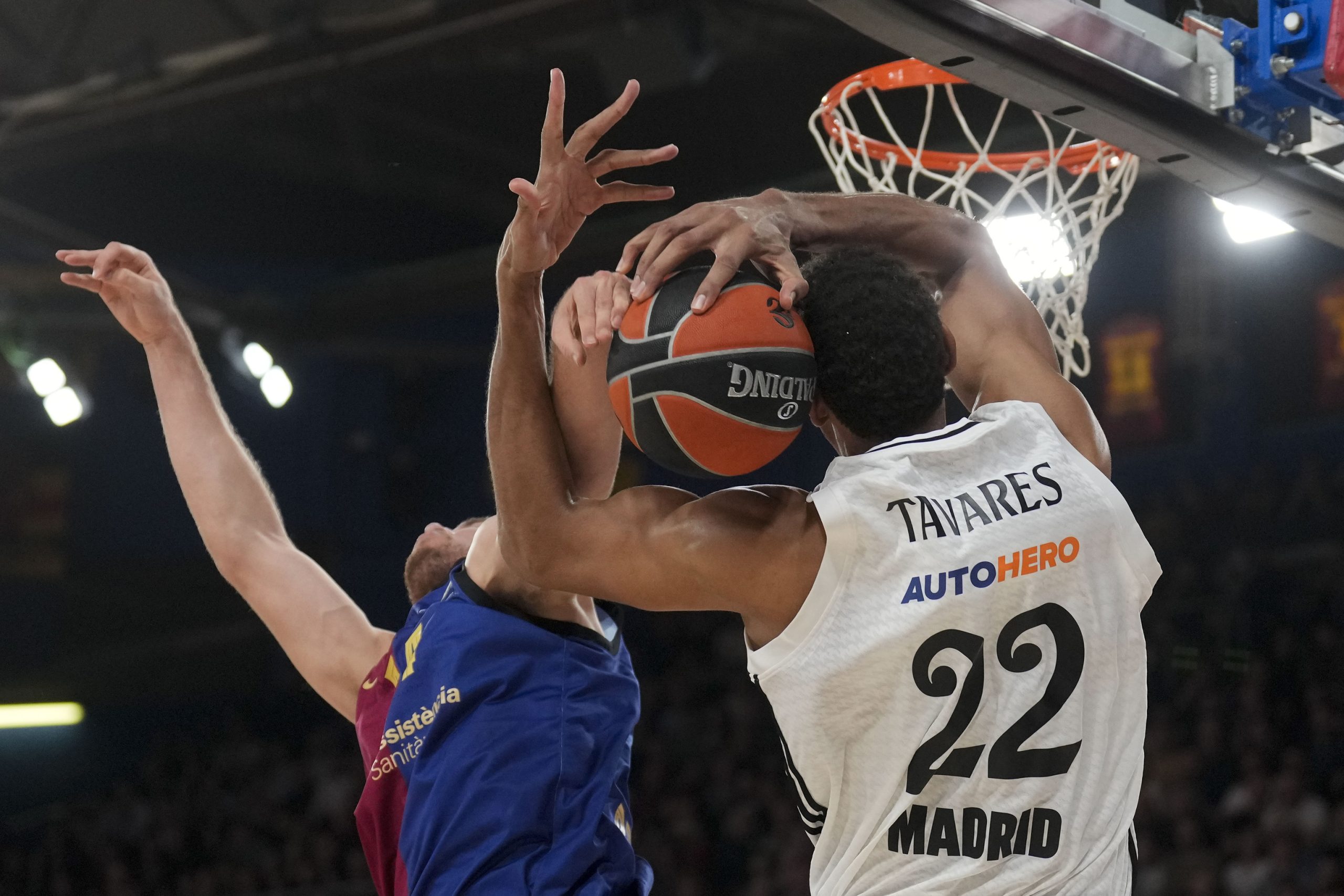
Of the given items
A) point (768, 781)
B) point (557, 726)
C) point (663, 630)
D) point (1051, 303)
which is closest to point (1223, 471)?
point (768, 781)

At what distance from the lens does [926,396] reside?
77.7 inches

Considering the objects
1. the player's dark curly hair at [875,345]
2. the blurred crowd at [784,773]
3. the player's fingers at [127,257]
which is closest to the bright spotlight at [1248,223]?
the player's dark curly hair at [875,345]

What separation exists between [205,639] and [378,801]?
37.8ft

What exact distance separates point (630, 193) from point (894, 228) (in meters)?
0.48

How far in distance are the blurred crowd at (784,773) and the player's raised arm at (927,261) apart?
5768 mm

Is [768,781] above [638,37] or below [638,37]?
below

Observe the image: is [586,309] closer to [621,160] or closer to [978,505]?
[621,160]

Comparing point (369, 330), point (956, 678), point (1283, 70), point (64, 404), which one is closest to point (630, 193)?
point (956, 678)

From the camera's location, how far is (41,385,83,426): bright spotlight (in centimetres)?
981

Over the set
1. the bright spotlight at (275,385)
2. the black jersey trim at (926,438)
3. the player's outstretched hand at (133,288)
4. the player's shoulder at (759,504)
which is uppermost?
the bright spotlight at (275,385)

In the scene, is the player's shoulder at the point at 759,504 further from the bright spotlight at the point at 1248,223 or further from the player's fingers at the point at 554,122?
the bright spotlight at the point at 1248,223

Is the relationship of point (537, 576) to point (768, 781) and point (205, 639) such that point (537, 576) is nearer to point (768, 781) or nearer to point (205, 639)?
point (768, 781)

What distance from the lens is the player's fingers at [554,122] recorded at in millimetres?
1959

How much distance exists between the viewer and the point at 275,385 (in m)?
A: 10.8
